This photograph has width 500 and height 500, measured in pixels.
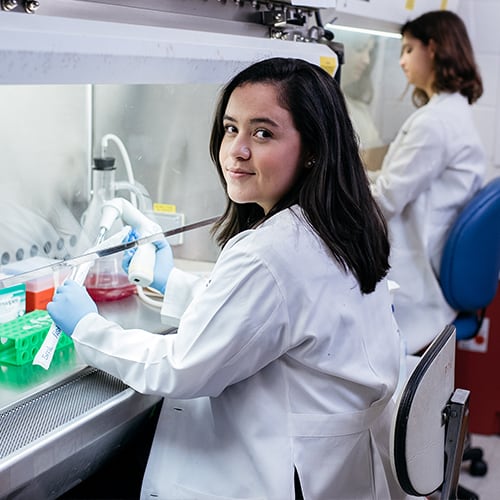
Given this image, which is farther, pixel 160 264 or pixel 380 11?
pixel 380 11

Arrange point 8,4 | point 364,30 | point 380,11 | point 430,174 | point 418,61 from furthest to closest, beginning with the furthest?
point 418,61, point 430,174, point 364,30, point 380,11, point 8,4

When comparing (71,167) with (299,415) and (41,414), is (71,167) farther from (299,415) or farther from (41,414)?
(299,415)

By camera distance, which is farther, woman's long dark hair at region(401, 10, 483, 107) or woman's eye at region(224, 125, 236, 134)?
woman's long dark hair at region(401, 10, 483, 107)

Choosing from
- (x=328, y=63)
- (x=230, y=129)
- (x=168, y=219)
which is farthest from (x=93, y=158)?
(x=328, y=63)

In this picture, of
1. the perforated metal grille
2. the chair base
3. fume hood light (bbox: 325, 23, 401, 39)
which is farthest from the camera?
the chair base

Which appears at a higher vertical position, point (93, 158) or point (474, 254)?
point (93, 158)

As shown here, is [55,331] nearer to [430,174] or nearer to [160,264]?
[160,264]

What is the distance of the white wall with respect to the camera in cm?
294

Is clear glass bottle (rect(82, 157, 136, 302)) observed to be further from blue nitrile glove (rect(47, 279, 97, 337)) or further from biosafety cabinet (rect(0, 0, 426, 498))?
blue nitrile glove (rect(47, 279, 97, 337))

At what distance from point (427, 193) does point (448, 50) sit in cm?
47

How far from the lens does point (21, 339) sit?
1355mm

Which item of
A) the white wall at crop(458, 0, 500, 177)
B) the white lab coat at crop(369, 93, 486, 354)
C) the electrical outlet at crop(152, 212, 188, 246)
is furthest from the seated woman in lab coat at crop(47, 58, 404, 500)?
the white wall at crop(458, 0, 500, 177)

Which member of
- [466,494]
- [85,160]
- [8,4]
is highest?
[8,4]

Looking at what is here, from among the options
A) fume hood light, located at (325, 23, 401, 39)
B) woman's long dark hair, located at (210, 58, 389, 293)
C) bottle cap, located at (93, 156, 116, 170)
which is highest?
fume hood light, located at (325, 23, 401, 39)
